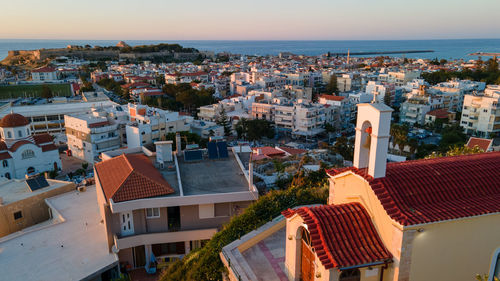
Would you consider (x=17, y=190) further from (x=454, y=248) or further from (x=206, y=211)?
(x=454, y=248)

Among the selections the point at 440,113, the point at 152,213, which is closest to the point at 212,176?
the point at 152,213

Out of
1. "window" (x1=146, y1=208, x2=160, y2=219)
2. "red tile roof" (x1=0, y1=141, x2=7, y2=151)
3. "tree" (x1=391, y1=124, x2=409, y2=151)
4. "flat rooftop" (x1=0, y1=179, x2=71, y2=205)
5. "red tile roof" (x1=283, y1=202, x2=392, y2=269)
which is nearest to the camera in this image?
"red tile roof" (x1=283, y1=202, x2=392, y2=269)

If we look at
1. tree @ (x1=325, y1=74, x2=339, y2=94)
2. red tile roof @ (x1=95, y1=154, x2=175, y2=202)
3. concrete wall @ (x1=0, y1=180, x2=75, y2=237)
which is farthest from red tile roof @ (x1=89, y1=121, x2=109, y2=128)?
tree @ (x1=325, y1=74, x2=339, y2=94)

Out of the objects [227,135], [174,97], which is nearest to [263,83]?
[174,97]

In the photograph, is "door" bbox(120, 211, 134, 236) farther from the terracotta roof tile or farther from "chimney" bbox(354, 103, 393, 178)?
the terracotta roof tile

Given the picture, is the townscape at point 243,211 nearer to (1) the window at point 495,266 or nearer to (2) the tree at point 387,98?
(1) the window at point 495,266
